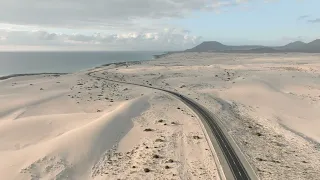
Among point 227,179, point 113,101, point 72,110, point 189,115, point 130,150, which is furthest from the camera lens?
point 113,101

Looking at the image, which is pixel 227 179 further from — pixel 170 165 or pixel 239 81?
pixel 239 81

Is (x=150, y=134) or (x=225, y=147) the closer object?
(x=225, y=147)

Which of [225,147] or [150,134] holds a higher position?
[150,134]

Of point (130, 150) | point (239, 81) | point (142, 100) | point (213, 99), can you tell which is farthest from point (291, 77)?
point (130, 150)

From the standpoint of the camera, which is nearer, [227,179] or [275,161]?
[227,179]

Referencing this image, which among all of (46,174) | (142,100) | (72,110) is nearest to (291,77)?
(142,100)

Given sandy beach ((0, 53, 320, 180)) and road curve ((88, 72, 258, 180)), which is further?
sandy beach ((0, 53, 320, 180))

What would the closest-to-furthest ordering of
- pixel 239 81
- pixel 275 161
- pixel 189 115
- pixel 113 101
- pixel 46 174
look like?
pixel 46 174
pixel 275 161
pixel 189 115
pixel 113 101
pixel 239 81

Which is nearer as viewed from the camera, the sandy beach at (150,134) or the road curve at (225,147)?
the road curve at (225,147)
